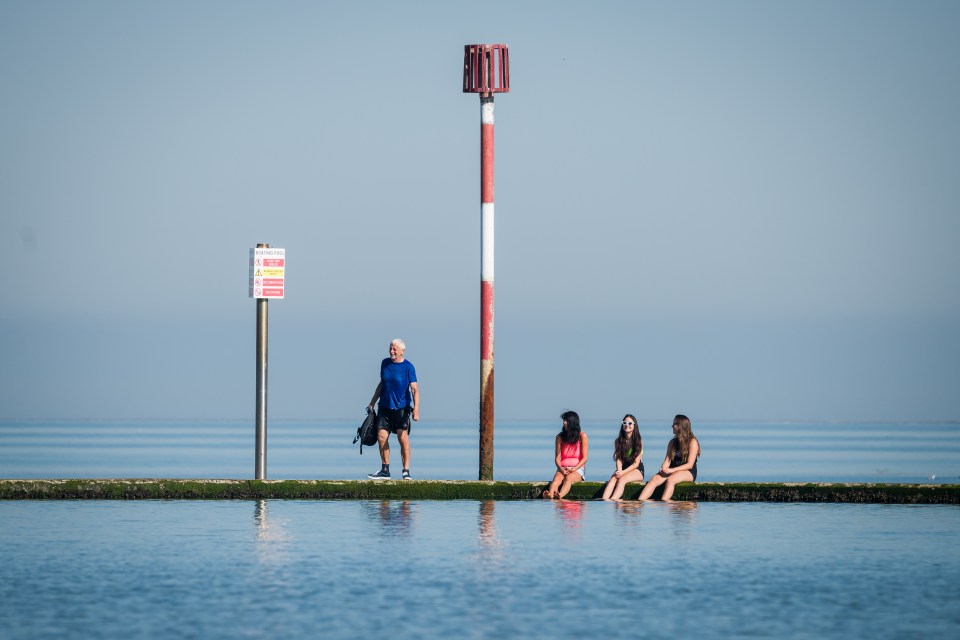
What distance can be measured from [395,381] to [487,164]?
9.78ft

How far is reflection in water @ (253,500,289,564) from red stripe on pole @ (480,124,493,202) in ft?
15.8

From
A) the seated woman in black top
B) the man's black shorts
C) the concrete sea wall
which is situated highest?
the man's black shorts

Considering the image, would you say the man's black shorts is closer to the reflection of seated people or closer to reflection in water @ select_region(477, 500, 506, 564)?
reflection in water @ select_region(477, 500, 506, 564)

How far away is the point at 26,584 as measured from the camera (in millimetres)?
11984

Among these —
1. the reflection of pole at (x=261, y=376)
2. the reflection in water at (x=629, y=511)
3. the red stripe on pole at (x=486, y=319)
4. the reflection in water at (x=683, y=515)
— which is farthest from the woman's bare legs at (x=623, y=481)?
the reflection of pole at (x=261, y=376)

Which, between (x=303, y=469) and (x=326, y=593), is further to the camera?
(x=303, y=469)

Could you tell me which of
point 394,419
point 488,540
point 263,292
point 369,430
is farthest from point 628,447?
point 488,540

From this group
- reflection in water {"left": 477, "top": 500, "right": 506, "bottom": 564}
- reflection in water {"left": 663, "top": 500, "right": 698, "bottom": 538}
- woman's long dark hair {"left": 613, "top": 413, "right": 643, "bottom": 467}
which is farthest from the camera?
woman's long dark hair {"left": 613, "top": 413, "right": 643, "bottom": 467}

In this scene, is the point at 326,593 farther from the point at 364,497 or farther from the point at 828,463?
the point at 828,463

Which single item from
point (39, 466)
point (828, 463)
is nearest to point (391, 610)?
point (39, 466)

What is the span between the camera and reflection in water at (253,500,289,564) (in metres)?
13.8

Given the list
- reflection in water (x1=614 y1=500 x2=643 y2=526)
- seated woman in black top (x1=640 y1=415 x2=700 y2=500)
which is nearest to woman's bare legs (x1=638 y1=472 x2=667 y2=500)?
seated woman in black top (x1=640 y1=415 x2=700 y2=500)

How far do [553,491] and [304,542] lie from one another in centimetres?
559

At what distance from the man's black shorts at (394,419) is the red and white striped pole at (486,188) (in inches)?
38.8
